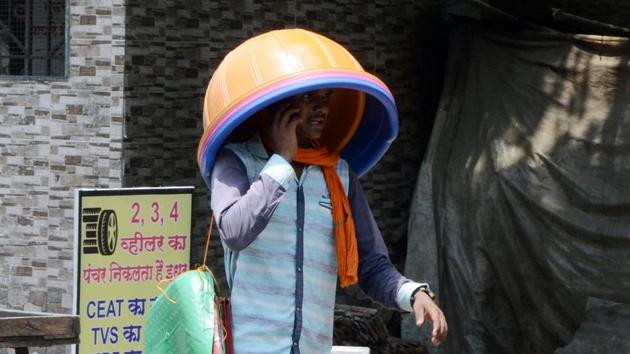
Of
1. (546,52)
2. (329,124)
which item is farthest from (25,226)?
(329,124)

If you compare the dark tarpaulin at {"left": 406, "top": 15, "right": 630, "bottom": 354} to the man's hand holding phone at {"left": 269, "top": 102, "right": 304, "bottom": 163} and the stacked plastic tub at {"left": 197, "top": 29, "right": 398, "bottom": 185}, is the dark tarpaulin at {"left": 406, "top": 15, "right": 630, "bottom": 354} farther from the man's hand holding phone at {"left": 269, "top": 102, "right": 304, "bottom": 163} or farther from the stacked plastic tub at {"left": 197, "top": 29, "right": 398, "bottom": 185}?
the man's hand holding phone at {"left": 269, "top": 102, "right": 304, "bottom": 163}

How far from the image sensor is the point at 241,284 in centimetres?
395

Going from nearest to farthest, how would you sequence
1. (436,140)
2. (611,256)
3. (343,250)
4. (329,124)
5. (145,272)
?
(343,250), (329,124), (145,272), (611,256), (436,140)

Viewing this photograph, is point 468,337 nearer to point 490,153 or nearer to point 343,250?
point 490,153

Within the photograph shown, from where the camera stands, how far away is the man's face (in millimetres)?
4012

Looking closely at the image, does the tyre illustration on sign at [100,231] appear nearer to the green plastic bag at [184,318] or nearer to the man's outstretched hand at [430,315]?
the green plastic bag at [184,318]

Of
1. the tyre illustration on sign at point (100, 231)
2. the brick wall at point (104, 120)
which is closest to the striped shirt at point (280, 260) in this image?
the tyre illustration on sign at point (100, 231)

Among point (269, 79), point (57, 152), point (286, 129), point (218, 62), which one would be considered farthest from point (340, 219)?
point (218, 62)

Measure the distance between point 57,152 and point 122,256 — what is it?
237 centimetres

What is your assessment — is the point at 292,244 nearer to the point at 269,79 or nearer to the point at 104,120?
the point at 269,79

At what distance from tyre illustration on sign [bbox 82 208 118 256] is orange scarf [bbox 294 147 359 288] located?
224cm

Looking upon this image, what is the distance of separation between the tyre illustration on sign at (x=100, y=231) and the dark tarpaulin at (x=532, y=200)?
3148mm

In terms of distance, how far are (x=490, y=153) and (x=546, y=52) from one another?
0.72 meters

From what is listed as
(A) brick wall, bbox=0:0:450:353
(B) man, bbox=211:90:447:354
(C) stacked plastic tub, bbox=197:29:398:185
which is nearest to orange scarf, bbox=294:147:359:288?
(B) man, bbox=211:90:447:354
